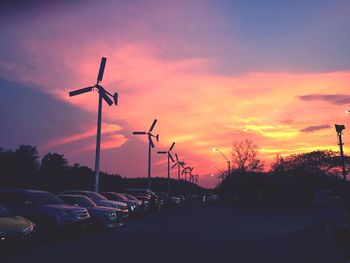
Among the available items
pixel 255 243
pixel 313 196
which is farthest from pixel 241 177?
pixel 255 243

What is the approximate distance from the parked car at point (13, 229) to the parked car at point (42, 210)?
2.46 meters

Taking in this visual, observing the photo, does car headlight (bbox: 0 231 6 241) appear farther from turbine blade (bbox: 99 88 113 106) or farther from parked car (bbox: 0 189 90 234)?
turbine blade (bbox: 99 88 113 106)

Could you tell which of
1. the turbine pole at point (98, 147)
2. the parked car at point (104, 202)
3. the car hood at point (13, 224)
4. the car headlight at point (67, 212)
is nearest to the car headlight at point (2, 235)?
the car hood at point (13, 224)

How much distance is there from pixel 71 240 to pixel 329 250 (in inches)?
318

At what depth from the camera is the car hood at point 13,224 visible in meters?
10.0

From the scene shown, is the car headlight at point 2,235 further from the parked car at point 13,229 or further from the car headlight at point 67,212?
the car headlight at point 67,212

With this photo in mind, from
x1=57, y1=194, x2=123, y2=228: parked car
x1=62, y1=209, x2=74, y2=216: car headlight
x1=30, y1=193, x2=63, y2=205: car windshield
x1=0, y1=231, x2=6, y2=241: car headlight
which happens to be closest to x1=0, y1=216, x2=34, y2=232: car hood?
x1=0, y1=231, x2=6, y2=241: car headlight

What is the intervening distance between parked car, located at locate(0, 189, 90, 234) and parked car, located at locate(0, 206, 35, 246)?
8.07 ft

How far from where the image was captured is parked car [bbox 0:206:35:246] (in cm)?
984

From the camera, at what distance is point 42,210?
538 inches

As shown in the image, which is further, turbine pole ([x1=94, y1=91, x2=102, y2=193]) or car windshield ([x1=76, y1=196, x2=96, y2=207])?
turbine pole ([x1=94, y1=91, x2=102, y2=193])

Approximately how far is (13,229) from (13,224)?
0.88ft

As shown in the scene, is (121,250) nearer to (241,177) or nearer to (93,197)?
(93,197)

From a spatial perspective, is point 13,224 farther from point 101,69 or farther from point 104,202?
point 101,69
